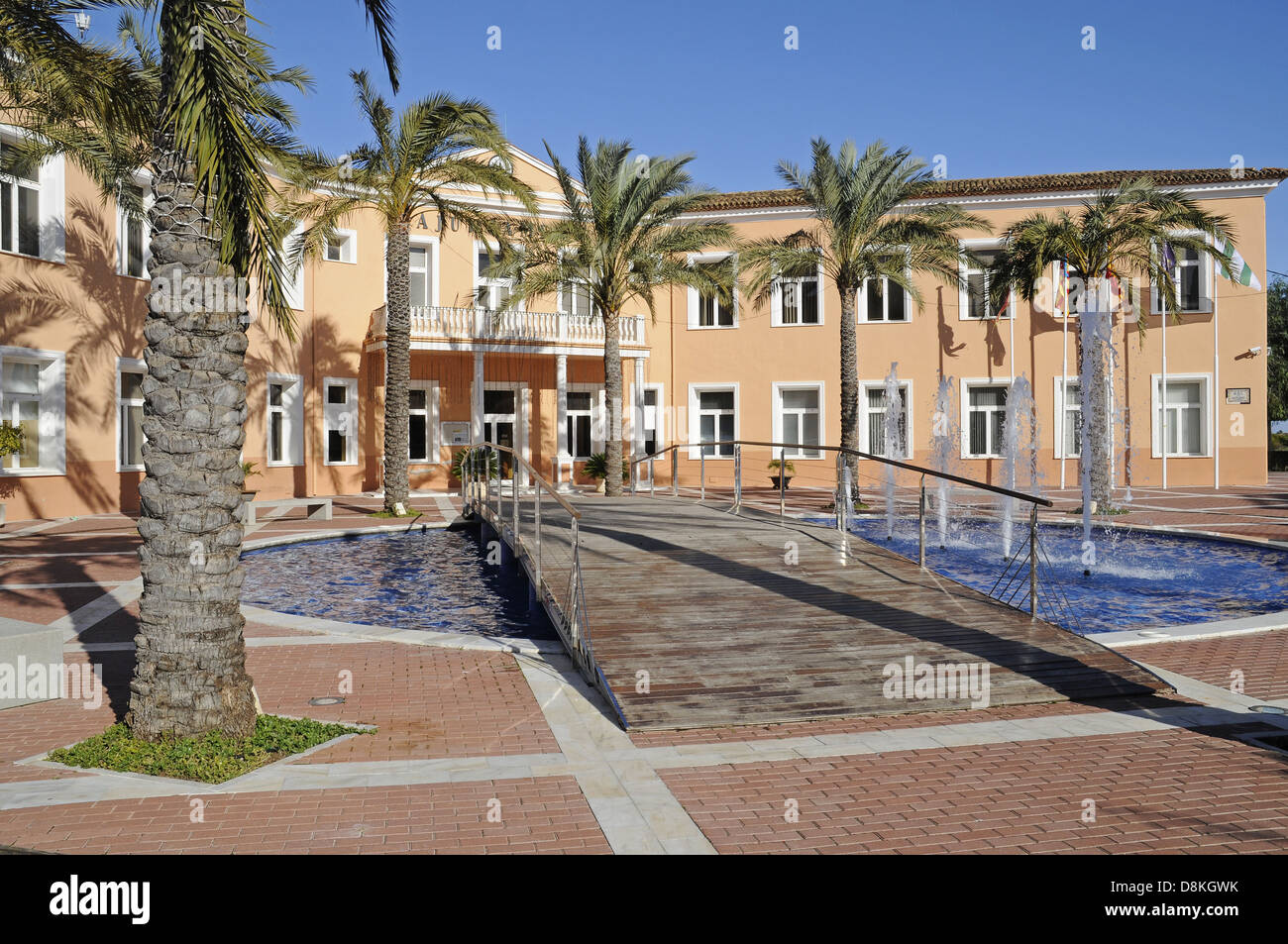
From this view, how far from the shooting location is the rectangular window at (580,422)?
30.2m

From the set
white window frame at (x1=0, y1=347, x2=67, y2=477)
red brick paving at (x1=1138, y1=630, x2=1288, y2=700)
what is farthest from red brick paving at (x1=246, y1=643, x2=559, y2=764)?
white window frame at (x1=0, y1=347, x2=67, y2=477)

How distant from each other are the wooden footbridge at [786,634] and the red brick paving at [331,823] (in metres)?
1.64

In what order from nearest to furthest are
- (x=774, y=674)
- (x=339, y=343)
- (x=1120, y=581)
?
(x=774, y=674) < (x=1120, y=581) < (x=339, y=343)

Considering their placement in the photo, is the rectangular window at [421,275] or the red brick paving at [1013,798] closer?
the red brick paving at [1013,798]

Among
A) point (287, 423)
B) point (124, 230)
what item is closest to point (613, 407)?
point (287, 423)

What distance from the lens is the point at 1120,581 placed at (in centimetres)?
1341

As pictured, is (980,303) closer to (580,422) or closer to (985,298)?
(985,298)

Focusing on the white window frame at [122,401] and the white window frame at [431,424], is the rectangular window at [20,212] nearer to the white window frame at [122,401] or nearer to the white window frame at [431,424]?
the white window frame at [122,401]

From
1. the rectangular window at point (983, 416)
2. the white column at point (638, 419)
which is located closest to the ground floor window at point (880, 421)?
the rectangular window at point (983, 416)

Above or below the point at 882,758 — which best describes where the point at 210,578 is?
above

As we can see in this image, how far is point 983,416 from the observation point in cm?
3077
